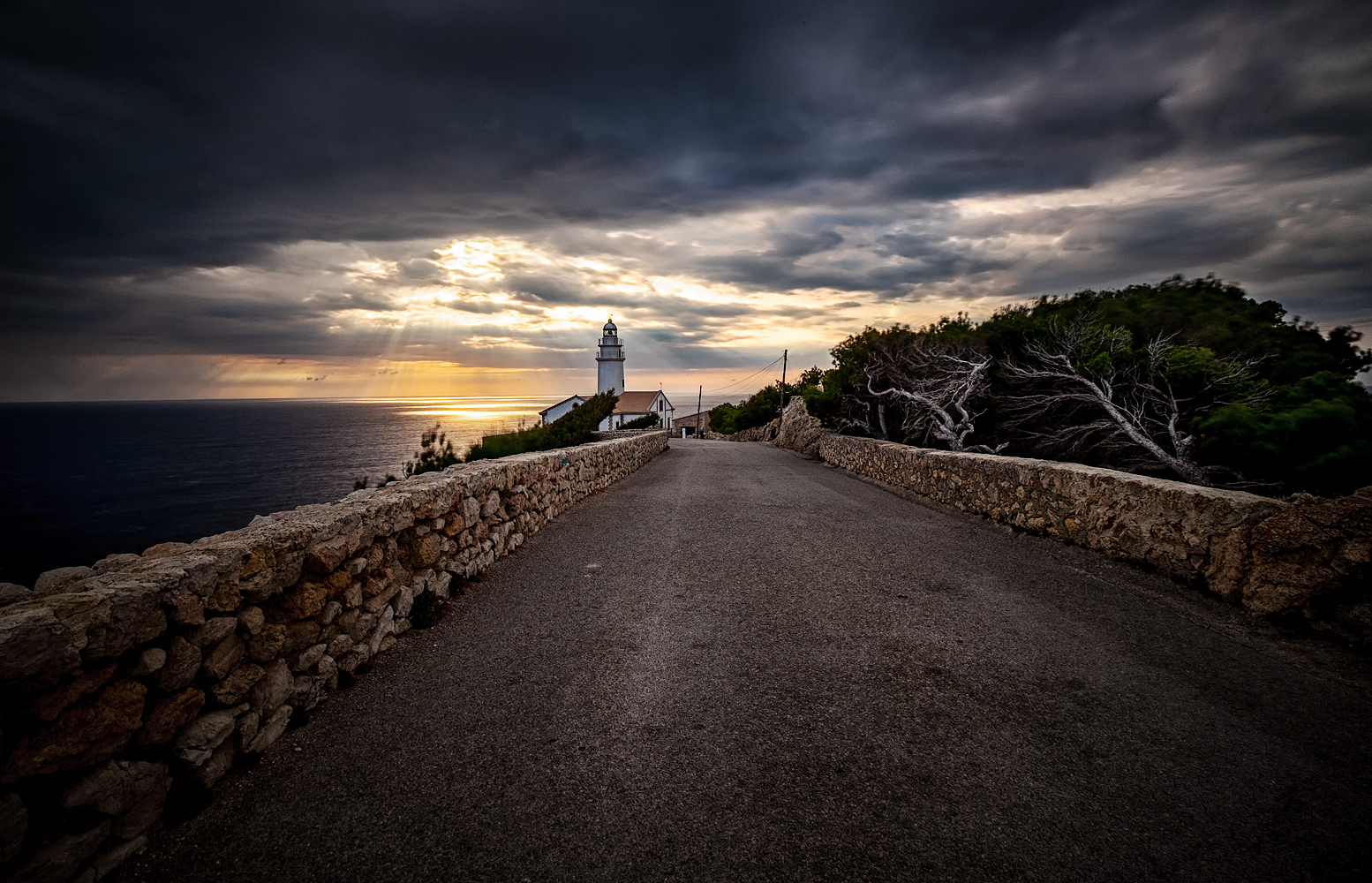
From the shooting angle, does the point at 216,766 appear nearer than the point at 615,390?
Yes

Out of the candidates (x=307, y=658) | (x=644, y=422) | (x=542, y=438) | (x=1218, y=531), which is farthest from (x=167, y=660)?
(x=644, y=422)

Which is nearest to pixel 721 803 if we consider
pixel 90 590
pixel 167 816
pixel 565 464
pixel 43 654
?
pixel 167 816

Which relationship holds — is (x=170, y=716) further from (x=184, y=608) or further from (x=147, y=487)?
(x=147, y=487)

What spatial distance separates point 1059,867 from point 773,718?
1326 millimetres

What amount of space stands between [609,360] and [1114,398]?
55.3 metres

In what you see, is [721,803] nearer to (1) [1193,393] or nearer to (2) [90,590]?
(2) [90,590]

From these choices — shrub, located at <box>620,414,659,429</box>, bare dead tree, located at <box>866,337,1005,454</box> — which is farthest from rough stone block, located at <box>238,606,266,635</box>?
shrub, located at <box>620,414,659,429</box>

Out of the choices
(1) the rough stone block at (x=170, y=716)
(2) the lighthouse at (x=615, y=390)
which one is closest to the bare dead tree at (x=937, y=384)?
(1) the rough stone block at (x=170, y=716)

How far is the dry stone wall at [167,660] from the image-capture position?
1845 millimetres

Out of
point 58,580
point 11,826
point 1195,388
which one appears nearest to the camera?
point 11,826

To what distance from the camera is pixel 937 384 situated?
48.9 feet

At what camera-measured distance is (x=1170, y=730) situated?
2.88 metres

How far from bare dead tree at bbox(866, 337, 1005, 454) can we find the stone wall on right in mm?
4460

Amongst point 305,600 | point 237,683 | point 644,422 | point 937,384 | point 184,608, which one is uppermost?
point 937,384
